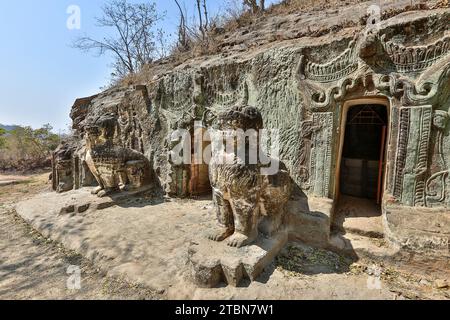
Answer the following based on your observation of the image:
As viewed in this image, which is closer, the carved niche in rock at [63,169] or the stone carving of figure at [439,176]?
the stone carving of figure at [439,176]

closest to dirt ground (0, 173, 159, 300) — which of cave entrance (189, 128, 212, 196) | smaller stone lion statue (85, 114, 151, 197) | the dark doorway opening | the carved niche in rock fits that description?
smaller stone lion statue (85, 114, 151, 197)

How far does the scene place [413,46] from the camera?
289 centimetres

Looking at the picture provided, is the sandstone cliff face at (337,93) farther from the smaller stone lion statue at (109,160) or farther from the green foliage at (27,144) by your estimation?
the green foliage at (27,144)

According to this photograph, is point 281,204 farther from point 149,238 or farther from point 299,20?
point 299,20

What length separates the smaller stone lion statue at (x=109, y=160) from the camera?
181 inches

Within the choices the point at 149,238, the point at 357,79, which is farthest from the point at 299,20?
the point at 149,238

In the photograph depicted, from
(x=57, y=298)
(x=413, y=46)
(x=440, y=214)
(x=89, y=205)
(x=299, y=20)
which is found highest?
(x=299, y=20)

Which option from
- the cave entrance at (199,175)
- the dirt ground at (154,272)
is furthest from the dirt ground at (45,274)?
the cave entrance at (199,175)

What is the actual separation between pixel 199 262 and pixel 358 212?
9.17 ft

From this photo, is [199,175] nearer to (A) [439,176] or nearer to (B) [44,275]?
(B) [44,275]

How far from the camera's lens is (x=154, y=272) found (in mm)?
2564

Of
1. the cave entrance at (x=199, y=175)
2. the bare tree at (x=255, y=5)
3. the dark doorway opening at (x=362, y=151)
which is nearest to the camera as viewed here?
the dark doorway opening at (x=362, y=151)

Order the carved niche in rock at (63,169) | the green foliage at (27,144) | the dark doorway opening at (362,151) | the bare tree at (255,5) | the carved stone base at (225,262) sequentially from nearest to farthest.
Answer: the carved stone base at (225,262) → the dark doorway opening at (362,151) → the carved niche in rock at (63,169) → the bare tree at (255,5) → the green foliage at (27,144)

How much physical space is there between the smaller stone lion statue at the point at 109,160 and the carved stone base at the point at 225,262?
3132mm
